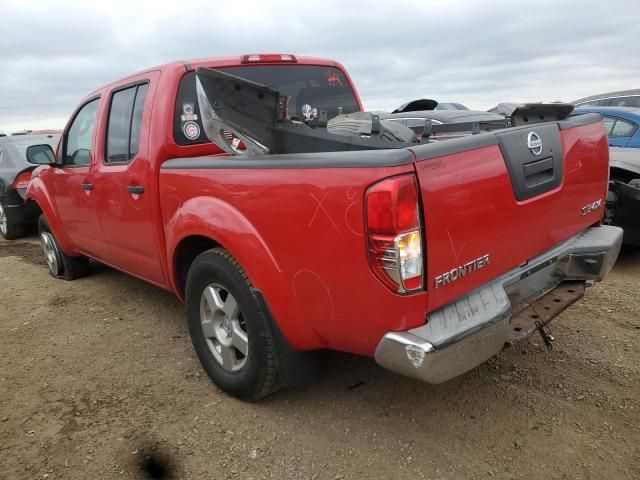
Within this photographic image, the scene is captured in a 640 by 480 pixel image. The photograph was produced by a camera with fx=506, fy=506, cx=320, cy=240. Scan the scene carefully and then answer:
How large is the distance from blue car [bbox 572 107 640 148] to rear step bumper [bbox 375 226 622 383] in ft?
13.8

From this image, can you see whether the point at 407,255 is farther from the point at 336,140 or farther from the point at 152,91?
the point at 152,91

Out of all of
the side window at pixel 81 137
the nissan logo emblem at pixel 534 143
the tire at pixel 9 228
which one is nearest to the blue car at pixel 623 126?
the nissan logo emblem at pixel 534 143

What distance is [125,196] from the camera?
11.4 ft

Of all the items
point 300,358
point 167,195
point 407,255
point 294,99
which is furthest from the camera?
point 294,99

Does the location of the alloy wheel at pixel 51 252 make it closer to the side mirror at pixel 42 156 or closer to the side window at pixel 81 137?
the side mirror at pixel 42 156

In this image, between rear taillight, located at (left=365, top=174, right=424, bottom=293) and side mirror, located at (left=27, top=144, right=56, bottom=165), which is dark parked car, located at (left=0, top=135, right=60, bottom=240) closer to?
side mirror, located at (left=27, top=144, right=56, bottom=165)

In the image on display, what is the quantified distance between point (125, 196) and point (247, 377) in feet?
5.30

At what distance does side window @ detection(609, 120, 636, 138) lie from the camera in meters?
6.36

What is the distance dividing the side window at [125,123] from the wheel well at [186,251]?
0.81m

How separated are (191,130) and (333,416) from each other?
6.44ft

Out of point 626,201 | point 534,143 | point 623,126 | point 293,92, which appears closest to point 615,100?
point 623,126

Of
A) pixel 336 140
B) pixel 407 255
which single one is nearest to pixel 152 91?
pixel 336 140

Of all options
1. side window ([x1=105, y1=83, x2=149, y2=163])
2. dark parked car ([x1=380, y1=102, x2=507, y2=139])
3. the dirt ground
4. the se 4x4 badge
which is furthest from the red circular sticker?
the se 4x4 badge

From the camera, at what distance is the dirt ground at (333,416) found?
233 cm
